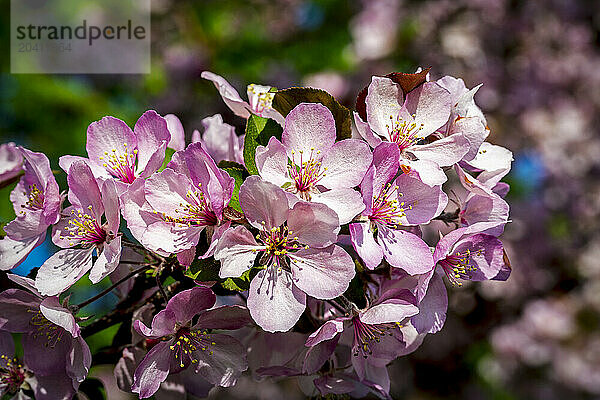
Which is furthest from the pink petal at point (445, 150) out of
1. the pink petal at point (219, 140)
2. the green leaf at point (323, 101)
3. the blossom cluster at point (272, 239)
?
the pink petal at point (219, 140)

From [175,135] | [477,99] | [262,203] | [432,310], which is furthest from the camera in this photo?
[477,99]

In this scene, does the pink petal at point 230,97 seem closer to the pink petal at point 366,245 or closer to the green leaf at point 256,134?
the green leaf at point 256,134

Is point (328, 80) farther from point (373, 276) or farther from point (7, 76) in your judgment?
point (373, 276)

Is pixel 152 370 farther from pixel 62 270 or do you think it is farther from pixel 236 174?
pixel 236 174

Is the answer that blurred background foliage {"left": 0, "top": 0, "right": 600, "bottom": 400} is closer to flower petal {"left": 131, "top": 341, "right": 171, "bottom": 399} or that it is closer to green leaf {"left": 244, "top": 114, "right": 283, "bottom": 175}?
green leaf {"left": 244, "top": 114, "right": 283, "bottom": 175}

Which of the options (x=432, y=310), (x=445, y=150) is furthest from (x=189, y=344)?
(x=445, y=150)

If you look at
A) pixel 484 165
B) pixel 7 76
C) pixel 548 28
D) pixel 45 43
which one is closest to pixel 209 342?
pixel 484 165

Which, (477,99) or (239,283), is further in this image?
(477,99)
